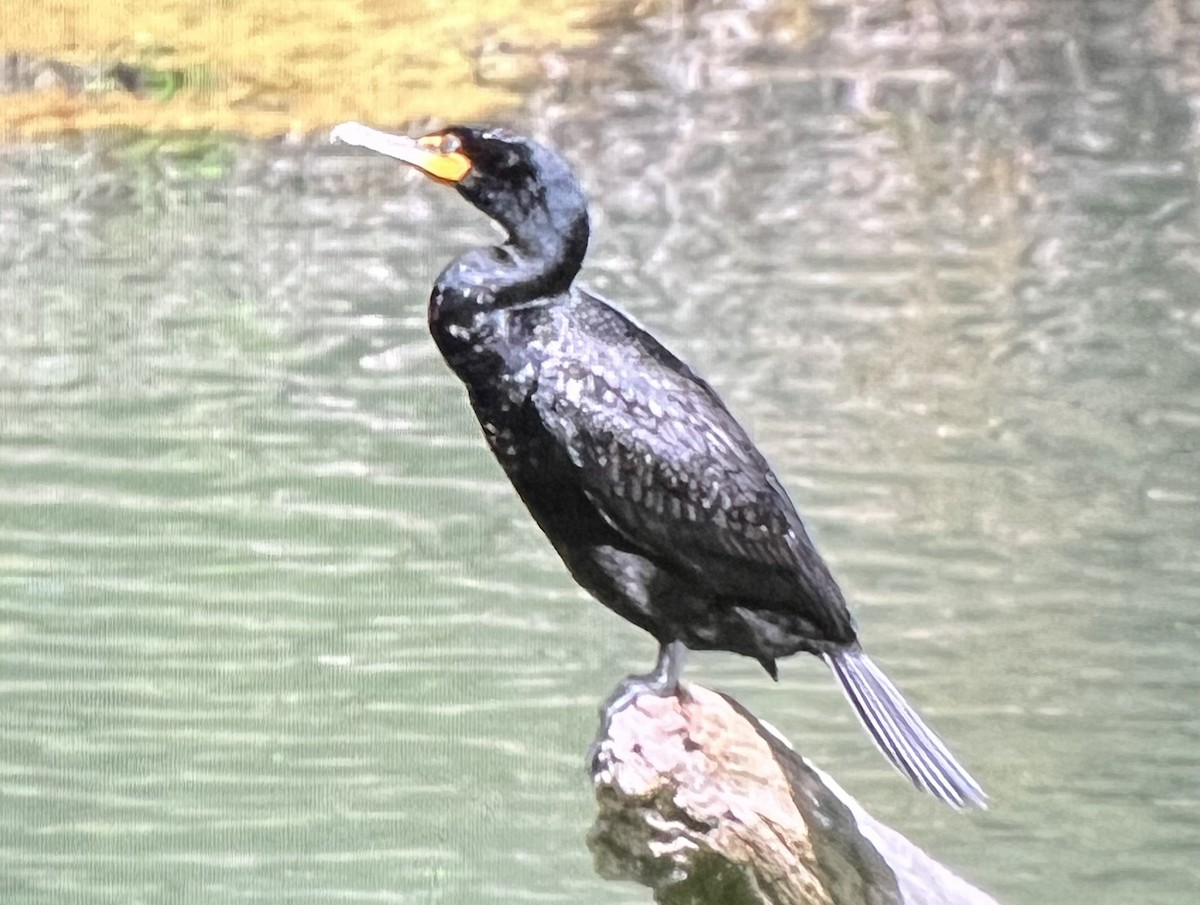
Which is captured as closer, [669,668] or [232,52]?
[669,668]

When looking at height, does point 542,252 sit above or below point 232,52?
below

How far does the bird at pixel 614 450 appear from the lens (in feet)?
3.94

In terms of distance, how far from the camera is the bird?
3.94 ft

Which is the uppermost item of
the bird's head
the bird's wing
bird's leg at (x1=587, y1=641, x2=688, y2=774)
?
the bird's head

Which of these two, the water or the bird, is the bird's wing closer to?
the bird

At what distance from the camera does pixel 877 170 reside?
162 cm

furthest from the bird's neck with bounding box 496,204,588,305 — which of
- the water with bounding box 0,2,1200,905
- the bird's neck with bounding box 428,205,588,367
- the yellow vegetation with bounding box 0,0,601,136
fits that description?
the yellow vegetation with bounding box 0,0,601,136

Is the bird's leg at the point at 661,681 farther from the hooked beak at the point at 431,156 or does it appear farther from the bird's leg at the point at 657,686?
the hooked beak at the point at 431,156

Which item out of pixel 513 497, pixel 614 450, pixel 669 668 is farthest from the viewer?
pixel 513 497

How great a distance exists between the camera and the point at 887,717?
1.27m

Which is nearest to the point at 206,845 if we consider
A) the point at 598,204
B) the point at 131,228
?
the point at 131,228

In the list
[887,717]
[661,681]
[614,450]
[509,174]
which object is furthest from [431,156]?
[887,717]

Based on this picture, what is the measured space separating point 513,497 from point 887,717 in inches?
19.0

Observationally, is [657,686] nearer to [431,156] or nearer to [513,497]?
[513,497]
